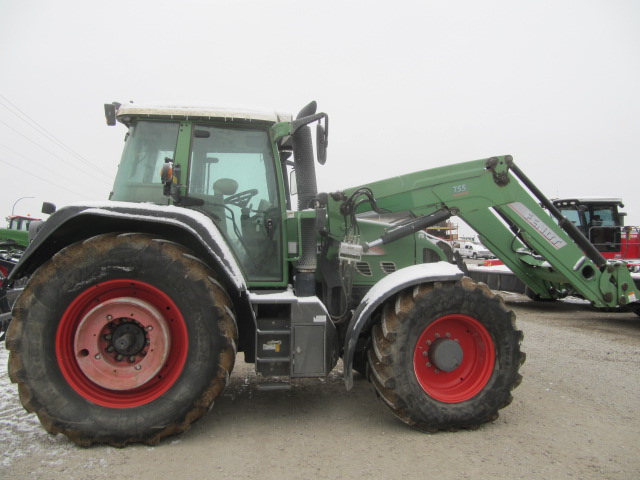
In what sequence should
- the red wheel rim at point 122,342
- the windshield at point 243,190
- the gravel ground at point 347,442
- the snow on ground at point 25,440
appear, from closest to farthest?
the gravel ground at point 347,442 < the snow on ground at point 25,440 < the red wheel rim at point 122,342 < the windshield at point 243,190

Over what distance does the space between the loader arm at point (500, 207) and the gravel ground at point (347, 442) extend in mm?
1134

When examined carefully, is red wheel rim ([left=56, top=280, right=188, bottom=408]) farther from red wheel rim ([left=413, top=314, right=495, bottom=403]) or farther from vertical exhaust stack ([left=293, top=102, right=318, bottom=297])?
red wheel rim ([left=413, top=314, right=495, bottom=403])

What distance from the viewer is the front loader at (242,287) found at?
3.36 m

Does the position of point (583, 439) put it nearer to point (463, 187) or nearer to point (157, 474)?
point (463, 187)

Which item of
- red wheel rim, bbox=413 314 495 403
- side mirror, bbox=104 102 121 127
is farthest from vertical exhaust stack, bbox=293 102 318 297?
side mirror, bbox=104 102 121 127

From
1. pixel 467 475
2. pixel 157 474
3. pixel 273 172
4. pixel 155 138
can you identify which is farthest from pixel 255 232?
pixel 467 475

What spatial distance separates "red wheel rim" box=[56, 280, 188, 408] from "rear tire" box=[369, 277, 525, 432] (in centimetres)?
155

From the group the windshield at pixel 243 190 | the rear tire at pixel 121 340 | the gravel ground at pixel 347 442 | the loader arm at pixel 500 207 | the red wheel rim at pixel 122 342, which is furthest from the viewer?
the loader arm at pixel 500 207

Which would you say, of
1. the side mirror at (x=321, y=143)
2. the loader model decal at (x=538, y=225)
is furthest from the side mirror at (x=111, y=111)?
the loader model decal at (x=538, y=225)

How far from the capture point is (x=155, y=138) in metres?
3.98

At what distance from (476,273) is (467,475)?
36.2ft

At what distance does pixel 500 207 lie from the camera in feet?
15.4

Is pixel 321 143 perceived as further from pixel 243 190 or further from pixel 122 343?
pixel 122 343

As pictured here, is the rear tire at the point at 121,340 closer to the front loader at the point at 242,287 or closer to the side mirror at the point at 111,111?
the front loader at the point at 242,287
